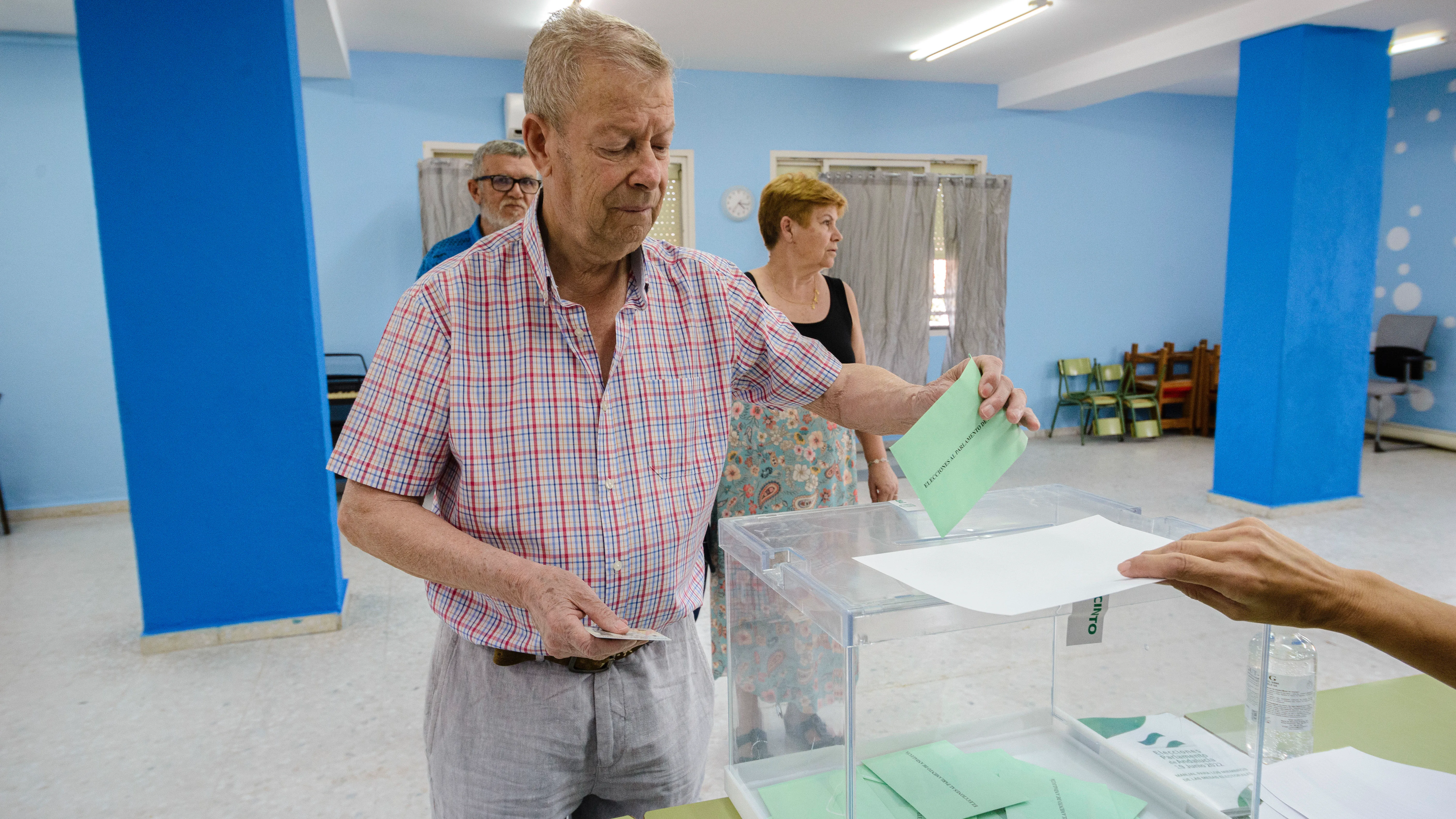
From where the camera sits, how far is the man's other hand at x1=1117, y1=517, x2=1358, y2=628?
81 centimetres

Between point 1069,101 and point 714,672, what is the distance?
6144 millimetres

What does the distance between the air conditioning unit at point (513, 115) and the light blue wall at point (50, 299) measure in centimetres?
247

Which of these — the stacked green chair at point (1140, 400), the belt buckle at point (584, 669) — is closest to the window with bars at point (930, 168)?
the stacked green chair at point (1140, 400)

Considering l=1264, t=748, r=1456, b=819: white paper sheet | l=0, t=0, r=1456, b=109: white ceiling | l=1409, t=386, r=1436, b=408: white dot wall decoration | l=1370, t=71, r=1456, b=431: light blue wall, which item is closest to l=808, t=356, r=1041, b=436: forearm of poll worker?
l=1264, t=748, r=1456, b=819: white paper sheet

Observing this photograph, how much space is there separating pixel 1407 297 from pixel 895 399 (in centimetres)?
813

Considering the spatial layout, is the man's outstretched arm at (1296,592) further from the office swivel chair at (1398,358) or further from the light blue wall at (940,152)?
the office swivel chair at (1398,358)

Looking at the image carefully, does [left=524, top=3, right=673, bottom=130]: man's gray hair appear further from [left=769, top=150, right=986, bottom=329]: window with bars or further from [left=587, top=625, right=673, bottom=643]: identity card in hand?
[left=769, top=150, right=986, bottom=329]: window with bars

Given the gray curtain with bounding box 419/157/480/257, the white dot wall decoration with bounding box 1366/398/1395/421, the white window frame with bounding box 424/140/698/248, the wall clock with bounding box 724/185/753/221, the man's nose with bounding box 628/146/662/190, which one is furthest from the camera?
the white dot wall decoration with bounding box 1366/398/1395/421

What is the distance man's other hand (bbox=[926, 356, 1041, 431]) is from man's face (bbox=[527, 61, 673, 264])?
43 centimetres

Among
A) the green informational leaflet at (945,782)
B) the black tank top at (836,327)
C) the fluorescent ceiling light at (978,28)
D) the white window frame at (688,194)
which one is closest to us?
the green informational leaflet at (945,782)

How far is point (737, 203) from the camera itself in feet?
21.0

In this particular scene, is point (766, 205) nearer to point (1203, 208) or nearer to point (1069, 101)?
point (1069, 101)

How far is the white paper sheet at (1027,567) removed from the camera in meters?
0.82

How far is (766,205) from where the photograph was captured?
2572 millimetres
